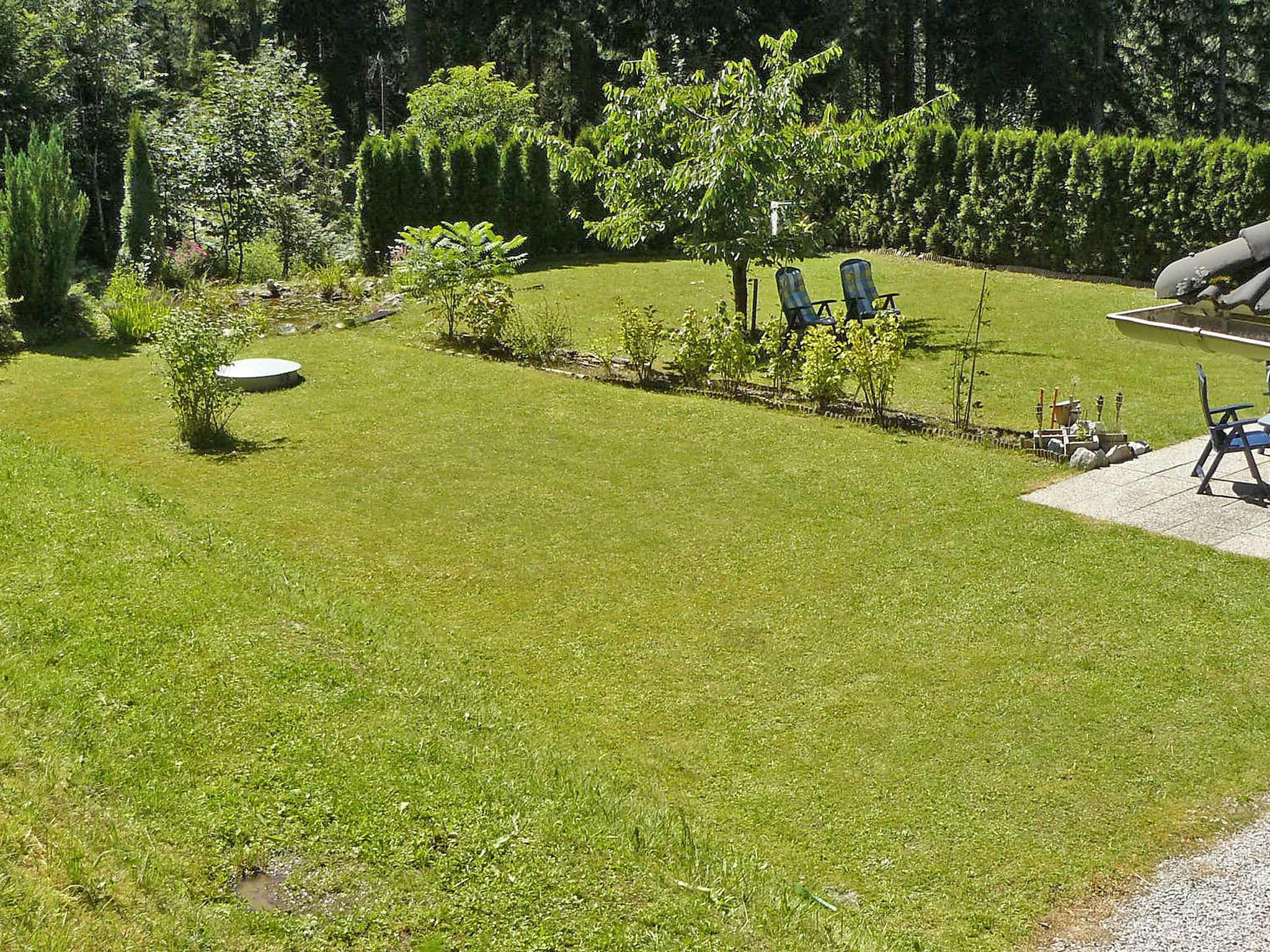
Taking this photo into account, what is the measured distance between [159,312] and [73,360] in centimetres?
145

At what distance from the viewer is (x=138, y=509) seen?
24.7 feet

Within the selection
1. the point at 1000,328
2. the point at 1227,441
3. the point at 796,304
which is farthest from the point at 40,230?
the point at 1227,441

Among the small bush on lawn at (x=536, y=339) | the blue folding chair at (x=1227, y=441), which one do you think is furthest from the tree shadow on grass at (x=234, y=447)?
the blue folding chair at (x=1227, y=441)

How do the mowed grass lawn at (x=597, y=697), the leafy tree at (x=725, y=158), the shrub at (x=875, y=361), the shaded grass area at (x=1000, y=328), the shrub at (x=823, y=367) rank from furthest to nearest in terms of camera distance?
the leafy tree at (x=725, y=158) → the shaded grass area at (x=1000, y=328) → the shrub at (x=823, y=367) → the shrub at (x=875, y=361) → the mowed grass lawn at (x=597, y=697)

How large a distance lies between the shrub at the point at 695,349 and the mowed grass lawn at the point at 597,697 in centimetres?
249

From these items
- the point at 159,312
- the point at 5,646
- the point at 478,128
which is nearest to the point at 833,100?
the point at 478,128

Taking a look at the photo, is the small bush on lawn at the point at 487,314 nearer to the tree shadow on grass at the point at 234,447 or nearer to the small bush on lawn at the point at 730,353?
the small bush on lawn at the point at 730,353

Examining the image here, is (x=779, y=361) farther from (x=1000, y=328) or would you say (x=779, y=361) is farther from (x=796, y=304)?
(x=1000, y=328)

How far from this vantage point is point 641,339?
39.8ft

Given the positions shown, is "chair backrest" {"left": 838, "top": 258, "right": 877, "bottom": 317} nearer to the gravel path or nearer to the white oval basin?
the white oval basin

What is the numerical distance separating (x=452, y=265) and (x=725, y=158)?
3846 millimetres

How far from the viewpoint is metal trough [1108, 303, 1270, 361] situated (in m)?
4.05

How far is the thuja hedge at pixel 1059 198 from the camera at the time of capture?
16734 millimetres

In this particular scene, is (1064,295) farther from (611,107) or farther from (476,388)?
(476,388)
